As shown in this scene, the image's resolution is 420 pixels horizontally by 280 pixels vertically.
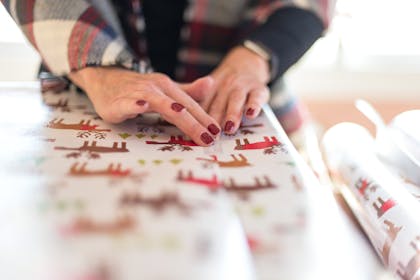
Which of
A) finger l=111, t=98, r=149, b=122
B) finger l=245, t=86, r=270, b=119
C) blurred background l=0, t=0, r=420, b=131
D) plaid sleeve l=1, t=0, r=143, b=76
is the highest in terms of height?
blurred background l=0, t=0, r=420, b=131

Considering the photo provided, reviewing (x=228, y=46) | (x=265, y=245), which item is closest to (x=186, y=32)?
(x=228, y=46)

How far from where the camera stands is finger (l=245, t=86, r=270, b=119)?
454mm

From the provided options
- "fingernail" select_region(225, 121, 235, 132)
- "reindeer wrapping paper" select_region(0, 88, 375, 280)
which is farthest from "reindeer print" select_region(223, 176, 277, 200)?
"fingernail" select_region(225, 121, 235, 132)

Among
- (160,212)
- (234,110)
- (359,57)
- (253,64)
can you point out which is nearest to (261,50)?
(253,64)

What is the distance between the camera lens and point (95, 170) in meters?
0.30

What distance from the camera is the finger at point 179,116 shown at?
1.28 ft

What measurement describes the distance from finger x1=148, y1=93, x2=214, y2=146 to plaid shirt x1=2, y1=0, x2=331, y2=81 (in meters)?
0.09

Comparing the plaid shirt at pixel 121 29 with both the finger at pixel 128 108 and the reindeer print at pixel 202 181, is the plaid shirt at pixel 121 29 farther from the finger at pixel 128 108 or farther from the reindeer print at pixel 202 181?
the reindeer print at pixel 202 181

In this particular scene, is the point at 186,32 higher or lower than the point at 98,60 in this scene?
higher

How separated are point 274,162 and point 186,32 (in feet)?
1.06

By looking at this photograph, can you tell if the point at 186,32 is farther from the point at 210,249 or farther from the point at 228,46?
the point at 210,249

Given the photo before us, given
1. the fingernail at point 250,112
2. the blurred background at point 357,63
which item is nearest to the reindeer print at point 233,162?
the fingernail at point 250,112

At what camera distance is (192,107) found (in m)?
0.42

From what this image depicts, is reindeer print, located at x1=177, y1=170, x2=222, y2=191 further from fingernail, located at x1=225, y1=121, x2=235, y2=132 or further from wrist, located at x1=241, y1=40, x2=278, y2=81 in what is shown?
wrist, located at x1=241, y1=40, x2=278, y2=81
